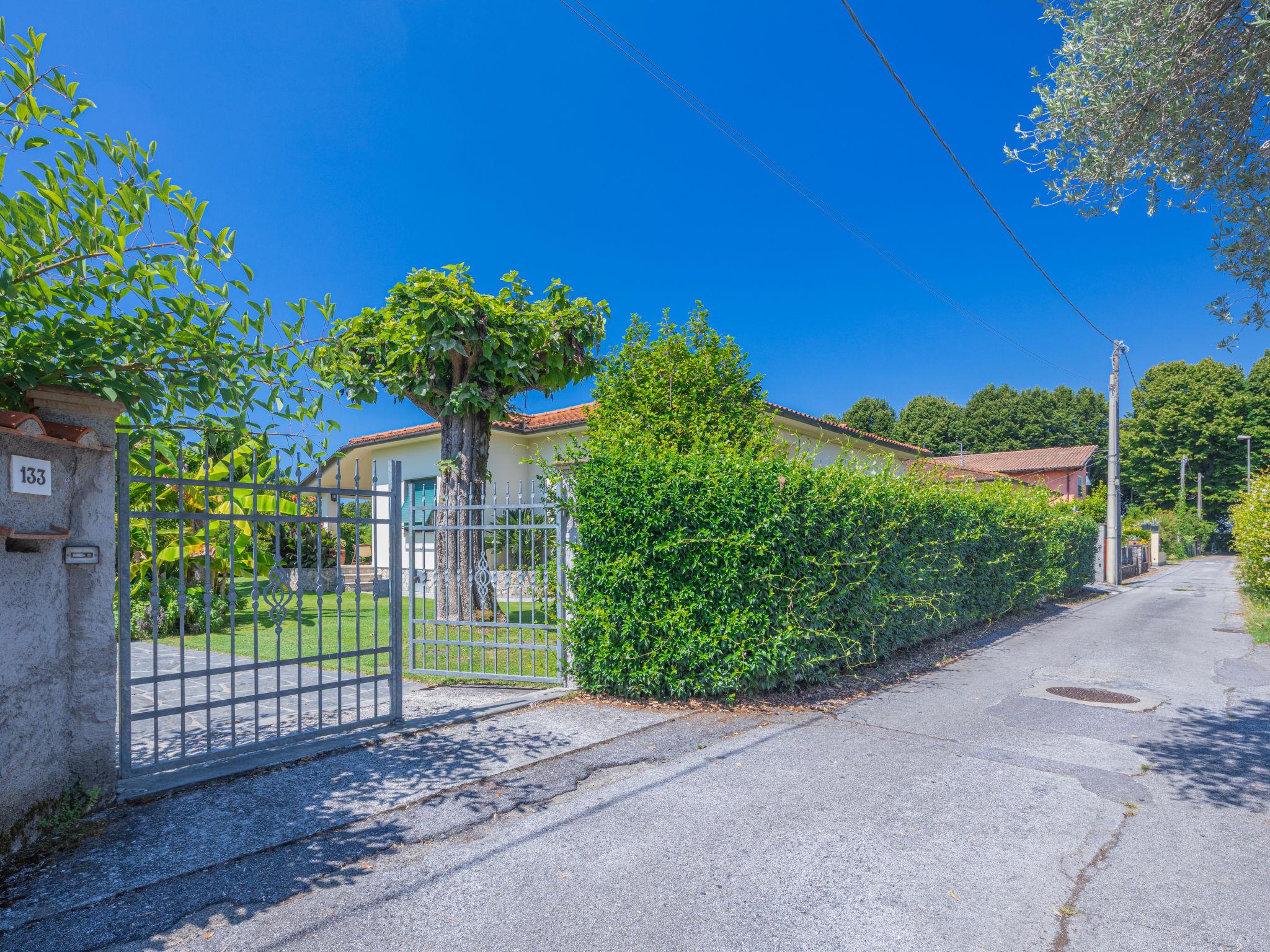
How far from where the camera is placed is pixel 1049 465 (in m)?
48.9

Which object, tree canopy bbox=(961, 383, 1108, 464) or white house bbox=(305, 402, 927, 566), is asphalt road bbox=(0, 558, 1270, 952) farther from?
tree canopy bbox=(961, 383, 1108, 464)

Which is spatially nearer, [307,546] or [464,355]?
Answer: [464,355]

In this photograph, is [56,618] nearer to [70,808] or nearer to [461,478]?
[70,808]

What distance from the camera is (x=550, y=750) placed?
5.64 m

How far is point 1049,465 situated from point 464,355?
49.9 metres

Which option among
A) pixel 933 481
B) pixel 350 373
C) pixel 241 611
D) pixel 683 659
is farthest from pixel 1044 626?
pixel 241 611

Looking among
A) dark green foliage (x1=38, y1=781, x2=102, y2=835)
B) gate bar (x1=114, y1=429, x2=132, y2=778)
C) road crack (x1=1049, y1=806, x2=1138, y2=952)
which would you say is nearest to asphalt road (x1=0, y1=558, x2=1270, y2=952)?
road crack (x1=1049, y1=806, x2=1138, y2=952)

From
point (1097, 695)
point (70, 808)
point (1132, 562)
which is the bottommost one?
point (1132, 562)

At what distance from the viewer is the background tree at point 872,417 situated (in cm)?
6138

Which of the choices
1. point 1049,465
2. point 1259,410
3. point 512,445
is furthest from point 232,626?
point 1259,410

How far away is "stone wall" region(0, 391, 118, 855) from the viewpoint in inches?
145

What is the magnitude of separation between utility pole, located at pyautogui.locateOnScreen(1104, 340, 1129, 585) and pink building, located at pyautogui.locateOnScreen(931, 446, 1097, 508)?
22101mm

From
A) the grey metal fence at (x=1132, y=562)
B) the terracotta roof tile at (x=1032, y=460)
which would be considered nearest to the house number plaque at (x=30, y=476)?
the grey metal fence at (x=1132, y=562)

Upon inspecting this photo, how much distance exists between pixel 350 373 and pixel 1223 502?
2643 inches
